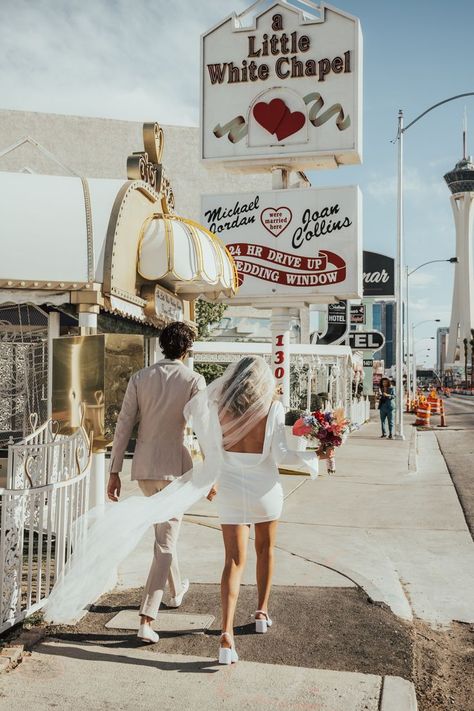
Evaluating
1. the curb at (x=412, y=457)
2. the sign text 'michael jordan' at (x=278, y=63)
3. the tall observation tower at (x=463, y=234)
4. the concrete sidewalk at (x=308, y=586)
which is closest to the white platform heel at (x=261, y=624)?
the concrete sidewalk at (x=308, y=586)

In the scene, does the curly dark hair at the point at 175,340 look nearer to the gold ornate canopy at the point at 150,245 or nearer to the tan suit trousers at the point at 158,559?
the tan suit trousers at the point at 158,559

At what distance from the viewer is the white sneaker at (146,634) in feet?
15.3

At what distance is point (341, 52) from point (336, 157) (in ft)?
7.17

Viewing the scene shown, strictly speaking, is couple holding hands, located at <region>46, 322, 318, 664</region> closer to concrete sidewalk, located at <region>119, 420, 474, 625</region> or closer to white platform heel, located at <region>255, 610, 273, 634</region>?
white platform heel, located at <region>255, 610, 273, 634</region>

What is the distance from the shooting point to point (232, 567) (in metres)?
4.51

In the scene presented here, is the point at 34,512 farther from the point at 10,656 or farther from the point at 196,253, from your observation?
the point at 196,253

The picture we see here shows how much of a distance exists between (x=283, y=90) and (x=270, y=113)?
1.83 ft

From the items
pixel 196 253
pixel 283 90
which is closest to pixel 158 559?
pixel 196 253

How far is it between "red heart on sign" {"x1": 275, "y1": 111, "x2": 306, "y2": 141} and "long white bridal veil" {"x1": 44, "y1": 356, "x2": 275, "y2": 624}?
1244cm

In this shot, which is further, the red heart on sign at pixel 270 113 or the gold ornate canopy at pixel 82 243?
the red heart on sign at pixel 270 113

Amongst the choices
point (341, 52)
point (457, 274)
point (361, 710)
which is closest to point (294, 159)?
point (341, 52)

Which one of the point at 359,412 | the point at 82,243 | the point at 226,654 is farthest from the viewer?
the point at 359,412

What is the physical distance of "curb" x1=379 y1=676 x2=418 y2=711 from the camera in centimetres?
389

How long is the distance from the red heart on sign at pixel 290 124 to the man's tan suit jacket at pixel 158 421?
40.2 feet
